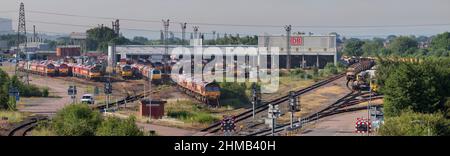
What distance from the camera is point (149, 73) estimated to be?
60.9 meters

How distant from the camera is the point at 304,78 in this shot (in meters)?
72.6

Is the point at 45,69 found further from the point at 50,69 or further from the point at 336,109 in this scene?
the point at 336,109

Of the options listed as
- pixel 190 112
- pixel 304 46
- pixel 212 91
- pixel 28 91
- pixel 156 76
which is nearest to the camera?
pixel 190 112

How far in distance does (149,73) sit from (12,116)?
2418 cm

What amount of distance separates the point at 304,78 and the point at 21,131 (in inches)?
1808

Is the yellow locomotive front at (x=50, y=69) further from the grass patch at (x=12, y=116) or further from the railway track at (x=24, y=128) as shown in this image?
the railway track at (x=24, y=128)

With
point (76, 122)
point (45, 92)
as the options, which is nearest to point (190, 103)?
point (45, 92)

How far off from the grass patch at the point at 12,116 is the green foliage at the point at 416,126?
21408 mm

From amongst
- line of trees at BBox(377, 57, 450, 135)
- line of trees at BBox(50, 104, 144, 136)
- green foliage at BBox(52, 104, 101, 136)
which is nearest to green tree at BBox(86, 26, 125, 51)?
line of trees at BBox(377, 57, 450, 135)

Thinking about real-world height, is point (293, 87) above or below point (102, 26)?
below

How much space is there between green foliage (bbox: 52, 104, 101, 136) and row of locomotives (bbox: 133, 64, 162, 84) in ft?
94.1
